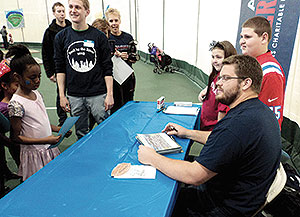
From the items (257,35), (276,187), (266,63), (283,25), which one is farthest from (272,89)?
(283,25)

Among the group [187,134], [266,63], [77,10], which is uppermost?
[77,10]

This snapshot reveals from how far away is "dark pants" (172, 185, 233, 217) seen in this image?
46.9 inches

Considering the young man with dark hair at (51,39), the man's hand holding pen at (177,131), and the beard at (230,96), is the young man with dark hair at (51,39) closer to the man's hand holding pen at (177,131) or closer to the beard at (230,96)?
the man's hand holding pen at (177,131)

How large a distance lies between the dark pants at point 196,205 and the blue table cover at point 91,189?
0.24 metres

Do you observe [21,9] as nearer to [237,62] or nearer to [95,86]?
[95,86]

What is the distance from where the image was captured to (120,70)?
2902 mm

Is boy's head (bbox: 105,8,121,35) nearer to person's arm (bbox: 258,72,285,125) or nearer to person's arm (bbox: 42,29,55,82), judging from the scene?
person's arm (bbox: 42,29,55,82)

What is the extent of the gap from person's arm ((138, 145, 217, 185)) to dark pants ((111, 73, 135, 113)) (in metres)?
1.82

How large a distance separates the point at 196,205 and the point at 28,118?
4.37 feet

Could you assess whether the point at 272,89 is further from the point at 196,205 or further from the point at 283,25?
the point at 283,25

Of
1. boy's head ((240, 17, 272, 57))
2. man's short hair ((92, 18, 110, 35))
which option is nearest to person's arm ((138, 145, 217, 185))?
boy's head ((240, 17, 272, 57))

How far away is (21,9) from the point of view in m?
13.6

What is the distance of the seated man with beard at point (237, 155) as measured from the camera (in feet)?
3.42

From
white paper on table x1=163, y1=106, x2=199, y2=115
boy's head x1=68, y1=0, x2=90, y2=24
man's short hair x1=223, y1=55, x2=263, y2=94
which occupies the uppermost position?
boy's head x1=68, y1=0, x2=90, y2=24
